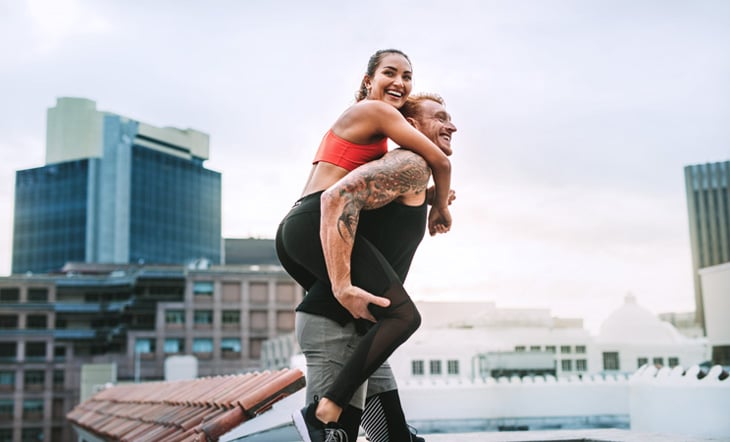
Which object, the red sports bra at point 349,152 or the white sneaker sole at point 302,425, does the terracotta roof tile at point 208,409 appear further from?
the red sports bra at point 349,152

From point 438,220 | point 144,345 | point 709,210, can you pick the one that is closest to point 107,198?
point 144,345

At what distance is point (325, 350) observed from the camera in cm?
408

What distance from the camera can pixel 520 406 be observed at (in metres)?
36.9

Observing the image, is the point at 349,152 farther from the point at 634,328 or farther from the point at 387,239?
the point at 634,328

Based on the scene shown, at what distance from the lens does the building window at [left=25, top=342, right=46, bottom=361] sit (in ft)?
308

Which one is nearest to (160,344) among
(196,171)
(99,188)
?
(99,188)

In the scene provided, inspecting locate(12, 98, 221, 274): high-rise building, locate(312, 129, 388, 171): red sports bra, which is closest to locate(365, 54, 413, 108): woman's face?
locate(312, 129, 388, 171): red sports bra

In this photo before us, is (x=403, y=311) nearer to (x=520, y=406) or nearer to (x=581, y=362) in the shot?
(x=520, y=406)

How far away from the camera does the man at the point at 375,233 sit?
12.8 ft

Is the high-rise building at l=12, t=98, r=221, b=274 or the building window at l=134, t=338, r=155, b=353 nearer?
the building window at l=134, t=338, r=155, b=353

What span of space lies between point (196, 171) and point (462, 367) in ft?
293

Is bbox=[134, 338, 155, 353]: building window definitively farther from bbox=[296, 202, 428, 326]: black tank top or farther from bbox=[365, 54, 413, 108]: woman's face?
bbox=[365, 54, 413, 108]: woman's face

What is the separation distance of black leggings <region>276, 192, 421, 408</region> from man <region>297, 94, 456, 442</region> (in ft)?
0.36

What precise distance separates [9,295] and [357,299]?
327 ft
